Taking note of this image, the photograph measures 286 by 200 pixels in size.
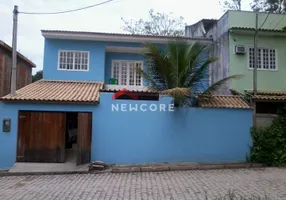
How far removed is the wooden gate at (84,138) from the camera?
11.7 metres

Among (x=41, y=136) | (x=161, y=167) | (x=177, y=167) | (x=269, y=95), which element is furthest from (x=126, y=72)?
(x=269, y=95)

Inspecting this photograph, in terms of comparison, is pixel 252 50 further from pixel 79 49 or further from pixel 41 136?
pixel 41 136

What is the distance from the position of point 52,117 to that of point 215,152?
21.7 feet

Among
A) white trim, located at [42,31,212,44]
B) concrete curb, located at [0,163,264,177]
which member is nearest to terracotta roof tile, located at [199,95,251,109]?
concrete curb, located at [0,163,264,177]

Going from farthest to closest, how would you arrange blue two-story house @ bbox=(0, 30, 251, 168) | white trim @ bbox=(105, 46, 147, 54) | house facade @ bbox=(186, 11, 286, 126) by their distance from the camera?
white trim @ bbox=(105, 46, 147, 54) < house facade @ bbox=(186, 11, 286, 126) < blue two-story house @ bbox=(0, 30, 251, 168)

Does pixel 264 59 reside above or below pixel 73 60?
above

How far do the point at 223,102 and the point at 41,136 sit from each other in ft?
24.6

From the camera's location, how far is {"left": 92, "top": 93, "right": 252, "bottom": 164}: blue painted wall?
1216 cm

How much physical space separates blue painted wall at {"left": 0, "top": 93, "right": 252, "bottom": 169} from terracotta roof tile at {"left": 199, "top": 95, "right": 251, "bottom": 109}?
0.21 m

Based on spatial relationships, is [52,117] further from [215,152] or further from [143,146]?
[215,152]

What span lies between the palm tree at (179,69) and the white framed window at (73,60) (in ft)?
14.9

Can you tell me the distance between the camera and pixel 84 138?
11.8 meters

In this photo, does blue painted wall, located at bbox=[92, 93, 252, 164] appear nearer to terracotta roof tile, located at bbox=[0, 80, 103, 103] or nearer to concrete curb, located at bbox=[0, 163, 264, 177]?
concrete curb, located at bbox=[0, 163, 264, 177]

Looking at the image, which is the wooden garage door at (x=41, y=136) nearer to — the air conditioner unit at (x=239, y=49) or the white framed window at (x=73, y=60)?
the white framed window at (x=73, y=60)
